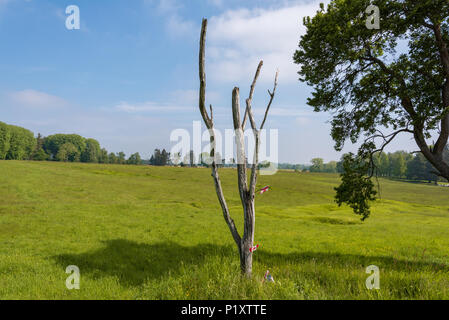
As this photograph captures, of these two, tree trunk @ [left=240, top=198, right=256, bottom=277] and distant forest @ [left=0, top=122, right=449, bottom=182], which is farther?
distant forest @ [left=0, top=122, right=449, bottom=182]

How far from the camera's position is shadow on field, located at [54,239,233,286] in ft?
34.0

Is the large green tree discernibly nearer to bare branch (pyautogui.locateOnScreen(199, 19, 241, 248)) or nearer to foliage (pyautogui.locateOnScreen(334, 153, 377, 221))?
foliage (pyautogui.locateOnScreen(334, 153, 377, 221))

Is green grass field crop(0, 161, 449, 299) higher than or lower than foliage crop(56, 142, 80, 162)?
lower

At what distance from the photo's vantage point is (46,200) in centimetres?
2734

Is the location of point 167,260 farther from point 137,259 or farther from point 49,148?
point 49,148

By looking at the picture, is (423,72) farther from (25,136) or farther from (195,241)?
(25,136)

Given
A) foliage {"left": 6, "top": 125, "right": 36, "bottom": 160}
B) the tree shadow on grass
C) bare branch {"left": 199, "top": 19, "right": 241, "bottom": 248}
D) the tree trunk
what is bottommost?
the tree shadow on grass

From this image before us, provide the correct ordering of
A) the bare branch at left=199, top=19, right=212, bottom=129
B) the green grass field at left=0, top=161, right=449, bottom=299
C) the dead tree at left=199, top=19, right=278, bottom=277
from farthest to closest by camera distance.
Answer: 1. the dead tree at left=199, top=19, right=278, bottom=277
2. the green grass field at left=0, top=161, right=449, bottom=299
3. the bare branch at left=199, top=19, right=212, bottom=129

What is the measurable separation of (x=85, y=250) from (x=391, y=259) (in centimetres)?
1654

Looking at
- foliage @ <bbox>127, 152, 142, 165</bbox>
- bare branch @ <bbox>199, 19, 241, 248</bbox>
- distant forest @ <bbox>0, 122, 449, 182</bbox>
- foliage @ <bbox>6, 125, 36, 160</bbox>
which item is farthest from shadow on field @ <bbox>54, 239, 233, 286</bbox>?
foliage @ <bbox>127, 152, 142, 165</bbox>

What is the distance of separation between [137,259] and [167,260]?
4.89 ft

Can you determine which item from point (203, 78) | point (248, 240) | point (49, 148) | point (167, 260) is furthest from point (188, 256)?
point (49, 148)

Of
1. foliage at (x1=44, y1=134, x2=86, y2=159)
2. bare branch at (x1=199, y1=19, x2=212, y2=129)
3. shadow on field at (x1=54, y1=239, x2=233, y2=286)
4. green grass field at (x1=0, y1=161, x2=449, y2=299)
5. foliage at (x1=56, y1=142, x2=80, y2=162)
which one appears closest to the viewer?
bare branch at (x1=199, y1=19, x2=212, y2=129)

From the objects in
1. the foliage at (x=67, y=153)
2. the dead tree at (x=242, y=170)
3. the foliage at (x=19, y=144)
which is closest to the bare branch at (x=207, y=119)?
the dead tree at (x=242, y=170)
